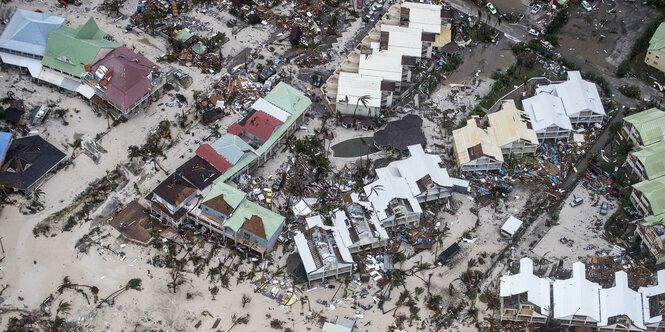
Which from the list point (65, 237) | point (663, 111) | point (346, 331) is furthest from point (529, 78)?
point (65, 237)

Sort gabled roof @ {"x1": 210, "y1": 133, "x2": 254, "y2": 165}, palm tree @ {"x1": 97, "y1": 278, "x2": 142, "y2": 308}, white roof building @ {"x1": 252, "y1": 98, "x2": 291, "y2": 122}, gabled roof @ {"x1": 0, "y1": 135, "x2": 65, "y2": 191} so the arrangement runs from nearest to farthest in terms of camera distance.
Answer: palm tree @ {"x1": 97, "y1": 278, "x2": 142, "y2": 308} → gabled roof @ {"x1": 0, "y1": 135, "x2": 65, "y2": 191} → gabled roof @ {"x1": 210, "y1": 133, "x2": 254, "y2": 165} → white roof building @ {"x1": 252, "y1": 98, "x2": 291, "y2": 122}

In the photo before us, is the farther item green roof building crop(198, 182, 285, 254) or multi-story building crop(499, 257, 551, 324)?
green roof building crop(198, 182, 285, 254)

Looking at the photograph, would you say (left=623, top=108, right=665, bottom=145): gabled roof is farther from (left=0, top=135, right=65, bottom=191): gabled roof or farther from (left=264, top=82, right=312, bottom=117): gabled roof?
(left=0, top=135, right=65, bottom=191): gabled roof

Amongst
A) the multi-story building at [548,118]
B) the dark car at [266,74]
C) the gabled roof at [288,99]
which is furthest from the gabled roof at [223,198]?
the multi-story building at [548,118]

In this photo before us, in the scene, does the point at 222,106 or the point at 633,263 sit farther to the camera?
the point at 222,106

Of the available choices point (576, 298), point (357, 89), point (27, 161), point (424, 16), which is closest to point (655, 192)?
point (576, 298)

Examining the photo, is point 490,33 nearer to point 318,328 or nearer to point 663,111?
point 663,111

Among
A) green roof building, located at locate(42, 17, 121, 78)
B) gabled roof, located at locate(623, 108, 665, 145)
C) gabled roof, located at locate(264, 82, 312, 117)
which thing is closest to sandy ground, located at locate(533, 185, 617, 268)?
gabled roof, located at locate(623, 108, 665, 145)

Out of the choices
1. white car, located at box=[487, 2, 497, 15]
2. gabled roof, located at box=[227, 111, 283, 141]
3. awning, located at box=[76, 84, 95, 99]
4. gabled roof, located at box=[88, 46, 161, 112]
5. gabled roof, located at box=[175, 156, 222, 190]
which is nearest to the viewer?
gabled roof, located at box=[175, 156, 222, 190]
